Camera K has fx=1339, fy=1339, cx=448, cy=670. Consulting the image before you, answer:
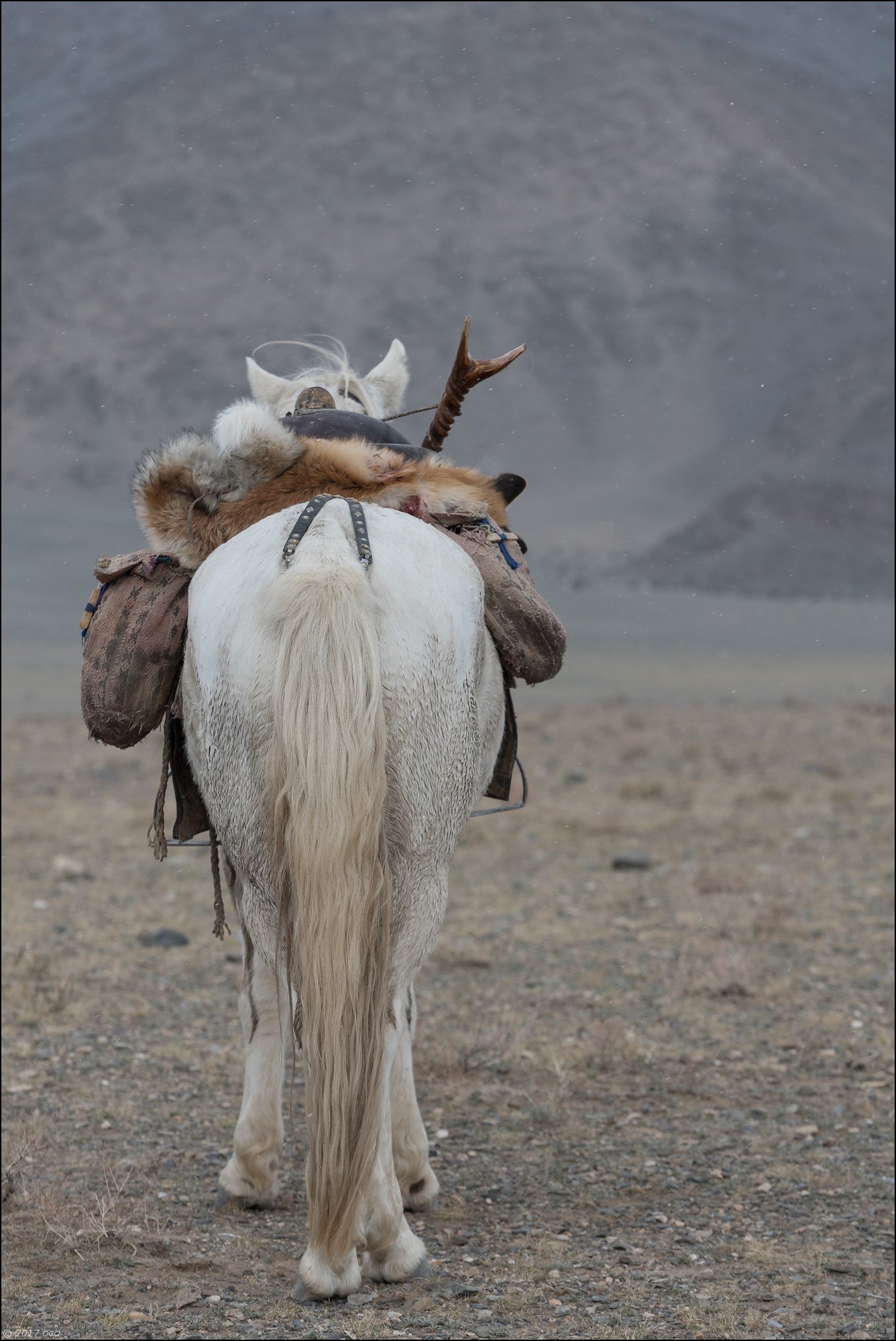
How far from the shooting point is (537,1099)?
231 inches

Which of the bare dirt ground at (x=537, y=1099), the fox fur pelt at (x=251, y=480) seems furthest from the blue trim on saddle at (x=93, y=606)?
the bare dirt ground at (x=537, y=1099)

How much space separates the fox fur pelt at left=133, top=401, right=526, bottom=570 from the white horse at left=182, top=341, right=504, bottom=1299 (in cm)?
26

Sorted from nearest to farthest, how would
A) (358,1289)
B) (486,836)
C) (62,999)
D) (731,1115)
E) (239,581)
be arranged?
(239,581)
(358,1289)
(731,1115)
(62,999)
(486,836)

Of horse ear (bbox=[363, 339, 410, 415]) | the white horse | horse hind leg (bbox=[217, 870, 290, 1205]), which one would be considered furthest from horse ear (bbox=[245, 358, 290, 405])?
horse hind leg (bbox=[217, 870, 290, 1205])

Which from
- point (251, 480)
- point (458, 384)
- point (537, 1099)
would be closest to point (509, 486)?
point (458, 384)

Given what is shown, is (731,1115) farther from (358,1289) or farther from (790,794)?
(790,794)

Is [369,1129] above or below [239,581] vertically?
below

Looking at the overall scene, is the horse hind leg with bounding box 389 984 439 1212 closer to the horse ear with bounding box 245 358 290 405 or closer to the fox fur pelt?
the fox fur pelt

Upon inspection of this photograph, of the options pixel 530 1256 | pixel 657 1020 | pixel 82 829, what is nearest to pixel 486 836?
pixel 82 829

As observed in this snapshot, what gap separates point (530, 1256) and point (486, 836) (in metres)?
8.75

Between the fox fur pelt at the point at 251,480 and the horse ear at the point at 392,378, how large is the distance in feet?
3.98

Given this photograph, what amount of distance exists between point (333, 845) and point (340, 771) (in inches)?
7.2

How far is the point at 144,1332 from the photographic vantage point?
140 inches

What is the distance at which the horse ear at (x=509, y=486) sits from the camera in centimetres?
435
